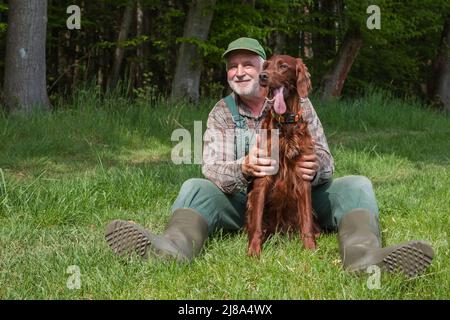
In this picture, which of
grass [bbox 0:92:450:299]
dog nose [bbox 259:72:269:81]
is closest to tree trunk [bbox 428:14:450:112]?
grass [bbox 0:92:450:299]

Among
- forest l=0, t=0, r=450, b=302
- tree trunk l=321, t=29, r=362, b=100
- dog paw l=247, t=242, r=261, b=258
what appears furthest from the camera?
tree trunk l=321, t=29, r=362, b=100

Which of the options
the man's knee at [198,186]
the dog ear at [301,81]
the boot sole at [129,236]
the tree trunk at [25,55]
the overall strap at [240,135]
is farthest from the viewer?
the tree trunk at [25,55]

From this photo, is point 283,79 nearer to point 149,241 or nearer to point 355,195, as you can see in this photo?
point 355,195

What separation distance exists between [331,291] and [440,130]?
26.5 feet

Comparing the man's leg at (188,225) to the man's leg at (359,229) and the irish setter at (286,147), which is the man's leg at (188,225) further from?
the man's leg at (359,229)

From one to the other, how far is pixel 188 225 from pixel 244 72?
1.10m

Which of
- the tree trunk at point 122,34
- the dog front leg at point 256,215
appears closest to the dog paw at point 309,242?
the dog front leg at point 256,215

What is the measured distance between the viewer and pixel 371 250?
10.6ft

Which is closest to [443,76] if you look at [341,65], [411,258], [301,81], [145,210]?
[341,65]

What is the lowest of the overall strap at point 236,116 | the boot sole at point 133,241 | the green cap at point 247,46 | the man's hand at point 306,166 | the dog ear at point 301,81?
the boot sole at point 133,241

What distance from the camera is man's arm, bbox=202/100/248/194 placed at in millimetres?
3979

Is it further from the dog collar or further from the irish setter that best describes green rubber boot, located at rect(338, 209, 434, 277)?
the dog collar

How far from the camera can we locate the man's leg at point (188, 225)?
3.38 meters

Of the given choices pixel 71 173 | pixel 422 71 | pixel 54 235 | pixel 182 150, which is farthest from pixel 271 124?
pixel 422 71
